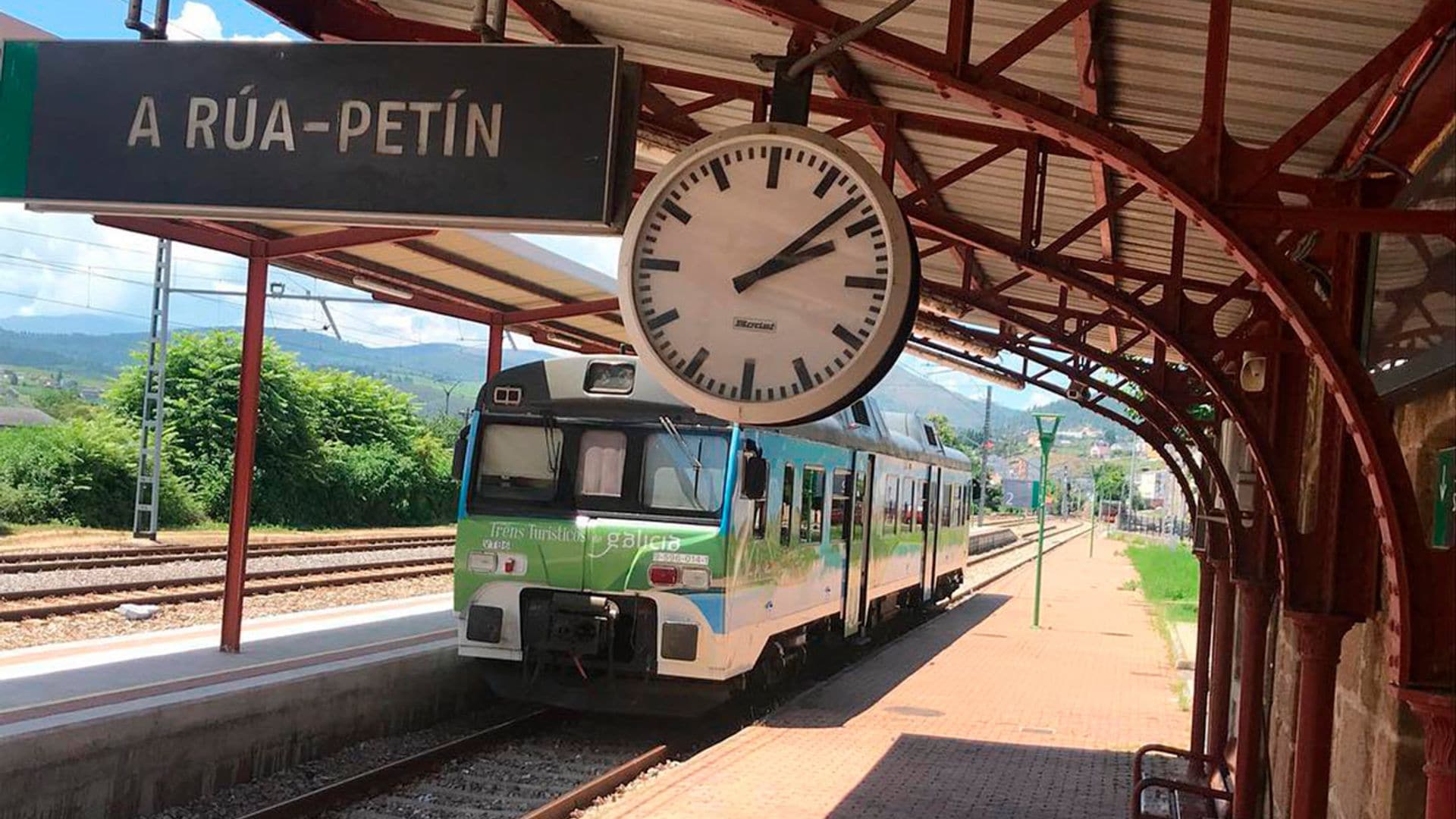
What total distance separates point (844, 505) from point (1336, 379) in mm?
10677

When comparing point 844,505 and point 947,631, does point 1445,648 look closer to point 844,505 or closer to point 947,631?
point 844,505

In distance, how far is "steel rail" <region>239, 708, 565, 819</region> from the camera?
8109 millimetres

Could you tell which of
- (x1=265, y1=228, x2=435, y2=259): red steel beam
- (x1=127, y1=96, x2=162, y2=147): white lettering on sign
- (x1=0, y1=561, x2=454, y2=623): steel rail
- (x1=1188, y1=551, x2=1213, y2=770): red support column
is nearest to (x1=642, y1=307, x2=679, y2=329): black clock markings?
(x1=127, y1=96, x2=162, y2=147): white lettering on sign

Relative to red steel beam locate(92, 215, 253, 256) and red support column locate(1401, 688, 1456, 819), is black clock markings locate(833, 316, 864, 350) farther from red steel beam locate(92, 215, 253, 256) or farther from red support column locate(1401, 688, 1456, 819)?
red steel beam locate(92, 215, 253, 256)

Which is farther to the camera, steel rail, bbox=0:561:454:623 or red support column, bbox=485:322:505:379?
red support column, bbox=485:322:505:379

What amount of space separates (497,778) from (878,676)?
20.6 ft

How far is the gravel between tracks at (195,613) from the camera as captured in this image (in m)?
13.0

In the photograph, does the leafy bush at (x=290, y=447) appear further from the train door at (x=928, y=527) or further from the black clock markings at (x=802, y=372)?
the black clock markings at (x=802, y=372)

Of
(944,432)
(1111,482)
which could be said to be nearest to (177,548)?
(944,432)

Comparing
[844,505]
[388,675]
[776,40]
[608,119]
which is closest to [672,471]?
[388,675]

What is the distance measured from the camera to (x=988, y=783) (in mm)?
9914

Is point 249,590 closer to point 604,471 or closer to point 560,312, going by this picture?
point 560,312

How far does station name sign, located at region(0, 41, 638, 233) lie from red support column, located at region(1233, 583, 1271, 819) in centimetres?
474

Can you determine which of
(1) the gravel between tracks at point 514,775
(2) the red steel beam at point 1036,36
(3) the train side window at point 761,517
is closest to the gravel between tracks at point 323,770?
(1) the gravel between tracks at point 514,775
